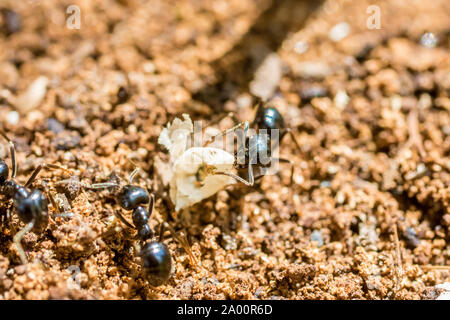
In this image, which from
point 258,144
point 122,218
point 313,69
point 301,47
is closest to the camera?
point 122,218

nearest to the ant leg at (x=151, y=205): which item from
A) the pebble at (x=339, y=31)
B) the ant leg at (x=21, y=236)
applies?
the ant leg at (x=21, y=236)

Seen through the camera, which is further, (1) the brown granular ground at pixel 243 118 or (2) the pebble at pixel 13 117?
(2) the pebble at pixel 13 117

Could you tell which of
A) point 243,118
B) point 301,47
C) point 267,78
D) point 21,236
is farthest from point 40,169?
point 301,47

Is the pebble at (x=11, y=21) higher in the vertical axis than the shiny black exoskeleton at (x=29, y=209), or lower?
higher

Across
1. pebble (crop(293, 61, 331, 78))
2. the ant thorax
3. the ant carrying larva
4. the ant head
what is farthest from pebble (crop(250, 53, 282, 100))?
the ant head

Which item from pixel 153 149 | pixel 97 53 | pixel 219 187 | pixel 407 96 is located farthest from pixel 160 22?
pixel 407 96

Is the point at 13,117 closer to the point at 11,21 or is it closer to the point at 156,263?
the point at 11,21

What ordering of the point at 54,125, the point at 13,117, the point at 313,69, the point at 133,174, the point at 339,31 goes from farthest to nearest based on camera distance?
the point at 339,31
the point at 313,69
the point at 13,117
the point at 54,125
the point at 133,174

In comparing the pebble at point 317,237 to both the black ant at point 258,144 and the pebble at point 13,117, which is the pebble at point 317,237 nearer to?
the black ant at point 258,144
